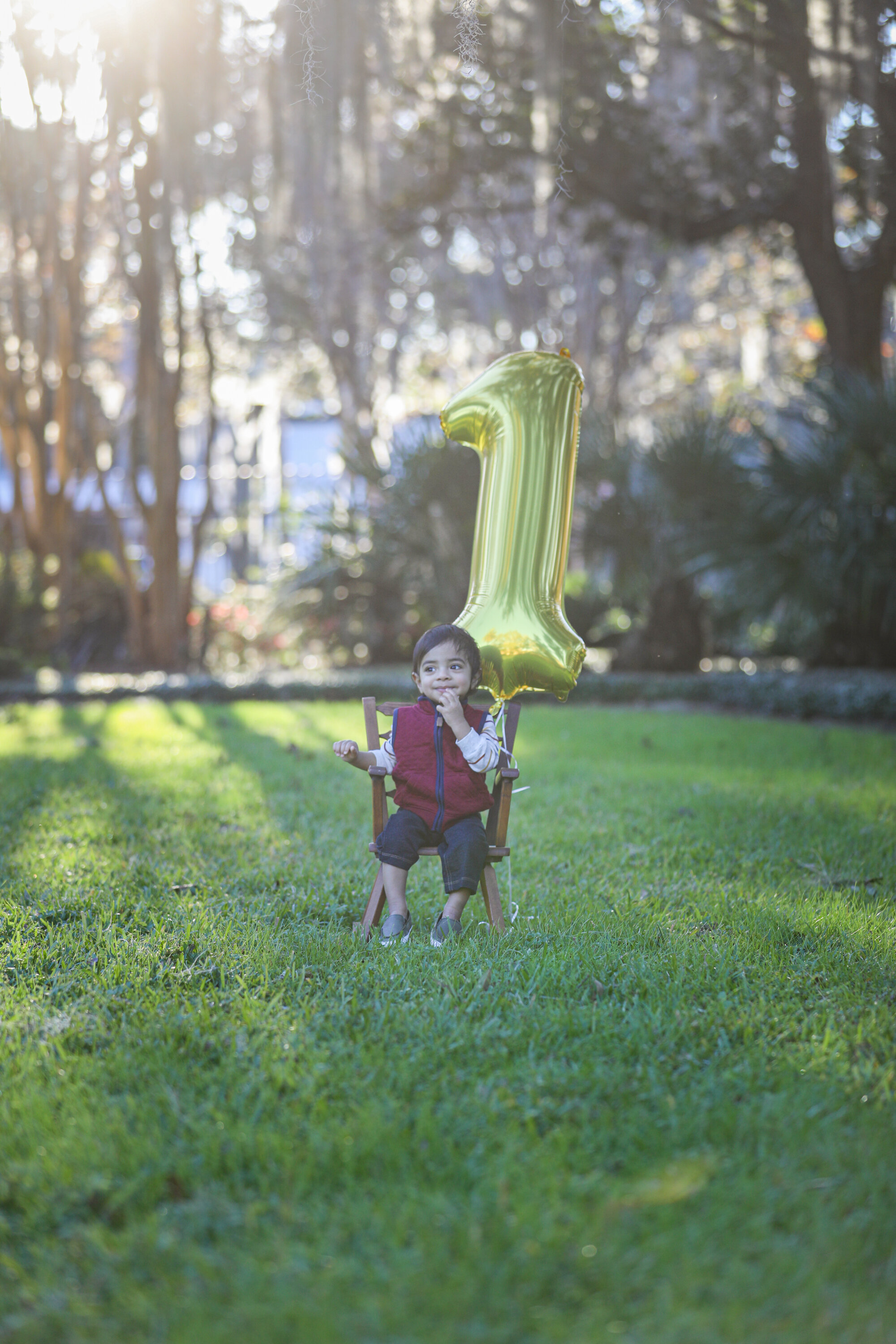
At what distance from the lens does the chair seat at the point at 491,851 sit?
10.2 ft

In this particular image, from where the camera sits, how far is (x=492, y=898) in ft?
10.2

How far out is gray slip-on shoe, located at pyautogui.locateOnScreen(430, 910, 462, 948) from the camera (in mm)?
3016

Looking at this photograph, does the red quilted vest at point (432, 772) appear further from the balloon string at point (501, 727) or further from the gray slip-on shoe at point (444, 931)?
the gray slip-on shoe at point (444, 931)

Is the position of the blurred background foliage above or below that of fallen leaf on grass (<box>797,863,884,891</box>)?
above

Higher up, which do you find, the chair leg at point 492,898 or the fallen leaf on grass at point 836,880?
the chair leg at point 492,898

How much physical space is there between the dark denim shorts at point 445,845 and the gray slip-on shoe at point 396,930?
149 millimetres

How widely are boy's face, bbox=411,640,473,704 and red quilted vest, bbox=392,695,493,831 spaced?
114mm

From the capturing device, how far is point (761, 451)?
361 inches

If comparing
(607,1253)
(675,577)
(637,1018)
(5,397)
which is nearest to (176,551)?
(5,397)

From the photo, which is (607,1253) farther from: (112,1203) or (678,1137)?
(112,1203)

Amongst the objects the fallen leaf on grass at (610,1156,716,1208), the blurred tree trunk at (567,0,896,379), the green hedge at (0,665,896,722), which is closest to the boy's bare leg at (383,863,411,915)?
the fallen leaf on grass at (610,1156,716,1208)

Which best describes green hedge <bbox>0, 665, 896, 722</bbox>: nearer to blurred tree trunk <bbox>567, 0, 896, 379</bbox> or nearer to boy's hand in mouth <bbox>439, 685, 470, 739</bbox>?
blurred tree trunk <bbox>567, 0, 896, 379</bbox>

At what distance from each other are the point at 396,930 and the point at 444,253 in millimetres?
15401

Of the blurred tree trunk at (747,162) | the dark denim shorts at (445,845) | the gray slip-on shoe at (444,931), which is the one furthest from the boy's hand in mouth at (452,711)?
the blurred tree trunk at (747,162)
